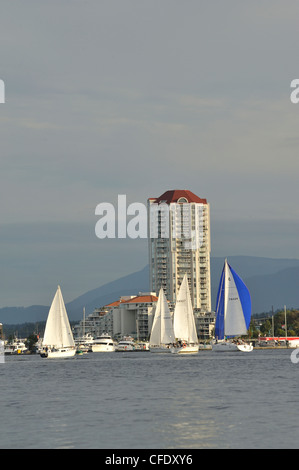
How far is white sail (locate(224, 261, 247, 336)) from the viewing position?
14750cm

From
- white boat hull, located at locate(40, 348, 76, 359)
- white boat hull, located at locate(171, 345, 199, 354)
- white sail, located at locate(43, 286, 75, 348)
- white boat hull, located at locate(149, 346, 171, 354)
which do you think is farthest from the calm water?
white boat hull, located at locate(149, 346, 171, 354)

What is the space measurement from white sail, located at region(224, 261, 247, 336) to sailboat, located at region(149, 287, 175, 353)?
2495 cm

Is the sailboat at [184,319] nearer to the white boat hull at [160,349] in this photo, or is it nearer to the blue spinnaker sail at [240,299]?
the blue spinnaker sail at [240,299]

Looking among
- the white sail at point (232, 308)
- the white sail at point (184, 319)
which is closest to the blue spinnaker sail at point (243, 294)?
the white sail at point (232, 308)

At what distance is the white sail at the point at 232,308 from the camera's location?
14750 cm

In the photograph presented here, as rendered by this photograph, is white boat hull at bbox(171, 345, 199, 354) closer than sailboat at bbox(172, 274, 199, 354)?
No

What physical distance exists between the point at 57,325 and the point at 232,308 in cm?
3132

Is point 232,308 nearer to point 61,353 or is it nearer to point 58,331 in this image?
point 58,331

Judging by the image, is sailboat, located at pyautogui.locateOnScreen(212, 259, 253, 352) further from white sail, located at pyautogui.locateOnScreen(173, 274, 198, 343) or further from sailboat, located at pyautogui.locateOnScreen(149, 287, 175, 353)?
sailboat, located at pyautogui.locateOnScreen(149, 287, 175, 353)

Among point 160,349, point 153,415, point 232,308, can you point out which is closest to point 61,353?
point 160,349

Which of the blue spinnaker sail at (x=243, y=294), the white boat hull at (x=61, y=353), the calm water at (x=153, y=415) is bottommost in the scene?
the calm water at (x=153, y=415)

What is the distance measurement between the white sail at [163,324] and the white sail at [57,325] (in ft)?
92.8
